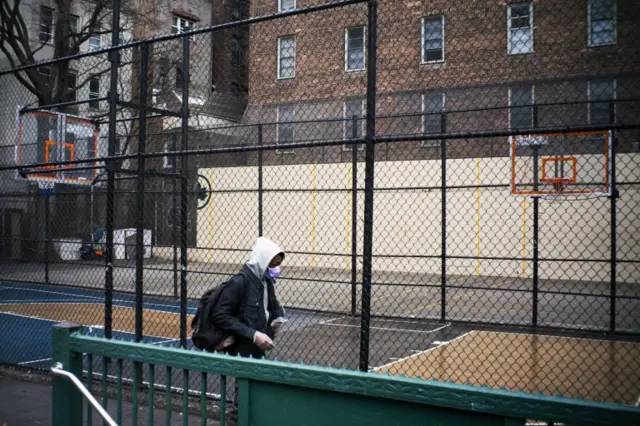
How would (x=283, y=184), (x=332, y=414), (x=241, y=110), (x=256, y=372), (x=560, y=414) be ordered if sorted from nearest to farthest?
1. (x=560, y=414)
2. (x=332, y=414)
3. (x=256, y=372)
4. (x=283, y=184)
5. (x=241, y=110)

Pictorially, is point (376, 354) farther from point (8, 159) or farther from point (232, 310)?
point (8, 159)

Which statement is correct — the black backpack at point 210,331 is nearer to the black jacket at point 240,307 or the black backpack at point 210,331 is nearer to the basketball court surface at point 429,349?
the black jacket at point 240,307

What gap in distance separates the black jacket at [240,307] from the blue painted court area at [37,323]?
95 cm

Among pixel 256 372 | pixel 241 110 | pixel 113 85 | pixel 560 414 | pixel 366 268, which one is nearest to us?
pixel 560 414

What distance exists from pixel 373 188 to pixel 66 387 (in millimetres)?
2923

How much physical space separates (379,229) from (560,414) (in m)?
18.6

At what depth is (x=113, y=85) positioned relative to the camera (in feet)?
19.7

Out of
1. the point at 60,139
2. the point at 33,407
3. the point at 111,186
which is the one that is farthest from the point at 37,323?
the point at 111,186

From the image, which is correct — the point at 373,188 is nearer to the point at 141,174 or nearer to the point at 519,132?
the point at 519,132

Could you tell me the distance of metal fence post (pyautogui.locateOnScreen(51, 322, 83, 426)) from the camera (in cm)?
301

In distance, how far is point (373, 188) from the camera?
5.04 meters

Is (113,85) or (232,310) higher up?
(113,85)

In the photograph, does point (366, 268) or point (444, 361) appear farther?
point (444, 361)

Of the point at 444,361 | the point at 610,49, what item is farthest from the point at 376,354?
the point at 610,49
